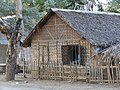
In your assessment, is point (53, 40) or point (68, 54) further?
point (53, 40)

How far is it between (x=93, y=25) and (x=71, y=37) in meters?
1.73

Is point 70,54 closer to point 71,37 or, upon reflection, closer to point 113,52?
point 71,37

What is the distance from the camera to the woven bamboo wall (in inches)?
900

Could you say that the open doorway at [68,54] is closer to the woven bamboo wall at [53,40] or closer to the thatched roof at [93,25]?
the woven bamboo wall at [53,40]

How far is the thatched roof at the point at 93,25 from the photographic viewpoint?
2178 cm

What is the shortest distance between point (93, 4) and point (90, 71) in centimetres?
2354

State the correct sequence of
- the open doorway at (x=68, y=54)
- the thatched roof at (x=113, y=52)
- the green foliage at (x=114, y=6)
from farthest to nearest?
the green foliage at (x=114, y=6) < the open doorway at (x=68, y=54) < the thatched roof at (x=113, y=52)

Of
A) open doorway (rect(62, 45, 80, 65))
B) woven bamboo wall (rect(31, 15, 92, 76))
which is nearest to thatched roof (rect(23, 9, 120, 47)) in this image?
woven bamboo wall (rect(31, 15, 92, 76))

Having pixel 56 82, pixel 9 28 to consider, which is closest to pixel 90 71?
pixel 56 82

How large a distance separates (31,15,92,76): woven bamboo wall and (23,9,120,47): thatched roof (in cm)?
48

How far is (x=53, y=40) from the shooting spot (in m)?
23.9

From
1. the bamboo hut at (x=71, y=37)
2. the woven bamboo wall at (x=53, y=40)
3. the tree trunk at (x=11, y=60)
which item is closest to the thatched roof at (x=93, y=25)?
the bamboo hut at (x=71, y=37)

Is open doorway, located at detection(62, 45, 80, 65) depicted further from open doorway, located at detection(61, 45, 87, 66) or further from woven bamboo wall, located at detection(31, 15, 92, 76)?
woven bamboo wall, located at detection(31, 15, 92, 76)

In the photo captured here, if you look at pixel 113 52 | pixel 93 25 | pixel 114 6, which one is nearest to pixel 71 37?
pixel 93 25
